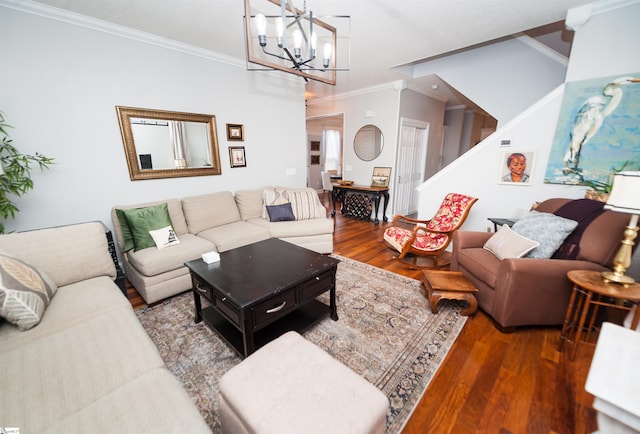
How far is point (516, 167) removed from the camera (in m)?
2.98

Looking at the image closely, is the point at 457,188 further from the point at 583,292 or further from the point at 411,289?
the point at 583,292

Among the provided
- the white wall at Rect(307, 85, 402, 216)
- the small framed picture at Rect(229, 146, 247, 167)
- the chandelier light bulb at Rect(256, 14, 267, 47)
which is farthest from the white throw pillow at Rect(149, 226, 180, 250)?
the white wall at Rect(307, 85, 402, 216)

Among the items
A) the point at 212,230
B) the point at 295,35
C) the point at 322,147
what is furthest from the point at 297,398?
the point at 322,147

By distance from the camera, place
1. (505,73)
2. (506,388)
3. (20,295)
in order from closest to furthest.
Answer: (20,295) < (506,388) < (505,73)

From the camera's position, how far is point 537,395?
144 centimetres

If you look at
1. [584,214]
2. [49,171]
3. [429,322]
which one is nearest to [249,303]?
[429,322]

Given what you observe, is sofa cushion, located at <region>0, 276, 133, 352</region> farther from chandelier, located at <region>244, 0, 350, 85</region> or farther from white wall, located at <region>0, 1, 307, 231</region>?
chandelier, located at <region>244, 0, 350, 85</region>

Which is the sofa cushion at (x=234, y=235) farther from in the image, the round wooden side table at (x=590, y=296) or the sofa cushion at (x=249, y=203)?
the round wooden side table at (x=590, y=296)

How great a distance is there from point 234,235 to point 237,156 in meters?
1.44

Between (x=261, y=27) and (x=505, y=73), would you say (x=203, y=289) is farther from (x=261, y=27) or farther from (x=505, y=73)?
(x=505, y=73)

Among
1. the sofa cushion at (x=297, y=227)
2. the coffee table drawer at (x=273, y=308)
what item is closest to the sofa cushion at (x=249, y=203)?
the sofa cushion at (x=297, y=227)

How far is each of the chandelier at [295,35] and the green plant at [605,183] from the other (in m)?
2.80

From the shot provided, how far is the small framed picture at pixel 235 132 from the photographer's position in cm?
360

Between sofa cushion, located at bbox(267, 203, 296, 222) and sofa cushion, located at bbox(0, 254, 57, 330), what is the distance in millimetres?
2245
